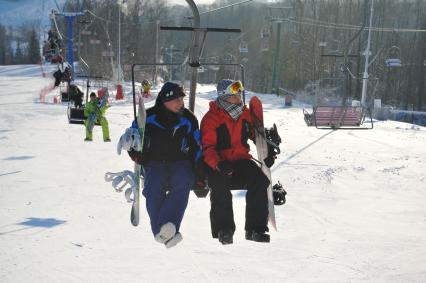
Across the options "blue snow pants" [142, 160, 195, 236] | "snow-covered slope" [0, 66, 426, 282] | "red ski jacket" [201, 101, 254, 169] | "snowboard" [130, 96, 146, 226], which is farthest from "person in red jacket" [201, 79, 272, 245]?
"snow-covered slope" [0, 66, 426, 282]

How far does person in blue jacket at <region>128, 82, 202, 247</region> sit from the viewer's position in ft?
14.1

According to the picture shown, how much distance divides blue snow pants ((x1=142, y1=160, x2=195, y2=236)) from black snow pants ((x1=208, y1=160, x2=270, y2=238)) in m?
0.25

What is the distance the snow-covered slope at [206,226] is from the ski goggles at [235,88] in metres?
3.51

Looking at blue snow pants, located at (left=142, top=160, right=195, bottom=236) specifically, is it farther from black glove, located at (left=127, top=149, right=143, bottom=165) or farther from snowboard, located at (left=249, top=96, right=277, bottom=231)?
snowboard, located at (left=249, top=96, right=277, bottom=231)

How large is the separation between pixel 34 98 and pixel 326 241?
22.0m

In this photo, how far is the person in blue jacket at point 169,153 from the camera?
4.30 meters

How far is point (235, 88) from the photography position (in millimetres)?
4512

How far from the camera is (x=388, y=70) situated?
51250mm

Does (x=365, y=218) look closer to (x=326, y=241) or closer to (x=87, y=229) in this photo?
(x=326, y=241)

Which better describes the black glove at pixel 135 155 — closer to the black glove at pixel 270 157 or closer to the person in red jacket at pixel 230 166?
the person in red jacket at pixel 230 166

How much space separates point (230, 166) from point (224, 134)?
0.37 meters

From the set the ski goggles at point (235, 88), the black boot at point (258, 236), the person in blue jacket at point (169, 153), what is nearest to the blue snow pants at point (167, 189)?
the person in blue jacket at point (169, 153)

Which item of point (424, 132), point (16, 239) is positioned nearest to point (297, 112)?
point (424, 132)

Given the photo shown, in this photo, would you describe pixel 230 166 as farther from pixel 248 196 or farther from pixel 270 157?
pixel 270 157
